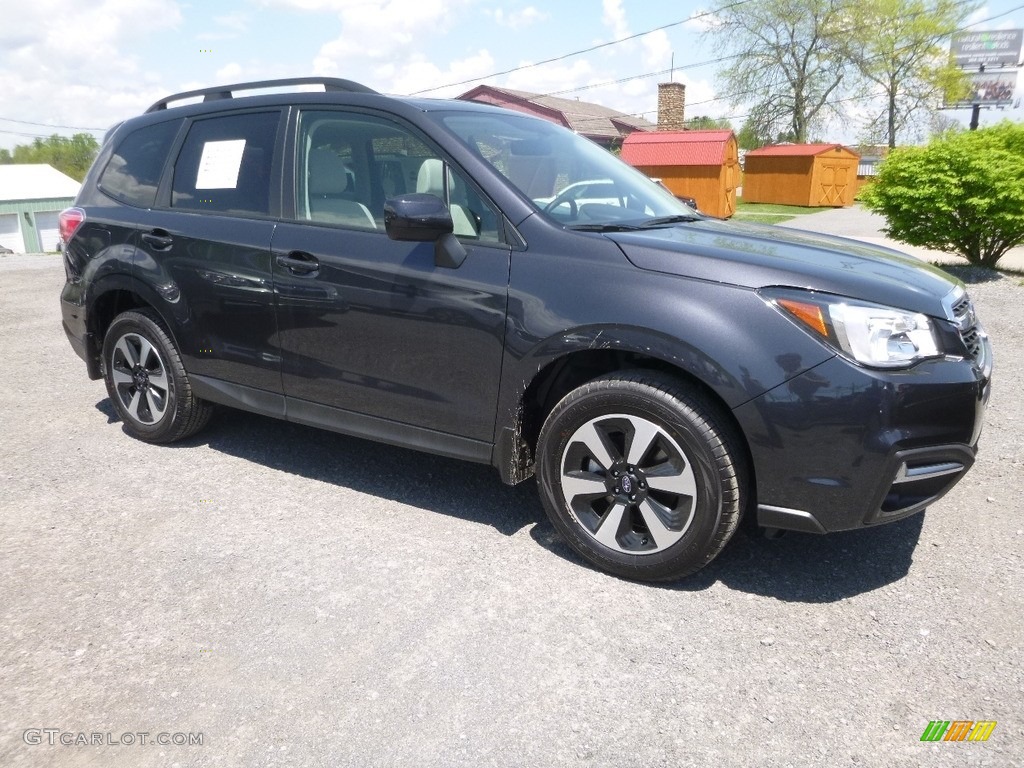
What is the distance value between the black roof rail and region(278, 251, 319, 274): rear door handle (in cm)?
85

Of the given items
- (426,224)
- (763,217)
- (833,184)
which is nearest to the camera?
(426,224)

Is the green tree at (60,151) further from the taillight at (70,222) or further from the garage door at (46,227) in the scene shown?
the taillight at (70,222)

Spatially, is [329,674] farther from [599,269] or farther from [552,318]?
[599,269]

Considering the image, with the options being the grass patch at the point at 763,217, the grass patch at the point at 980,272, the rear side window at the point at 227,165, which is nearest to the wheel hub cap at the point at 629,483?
the rear side window at the point at 227,165

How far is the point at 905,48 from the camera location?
4912cm

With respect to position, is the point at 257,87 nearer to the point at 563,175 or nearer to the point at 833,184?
the point at 563,175

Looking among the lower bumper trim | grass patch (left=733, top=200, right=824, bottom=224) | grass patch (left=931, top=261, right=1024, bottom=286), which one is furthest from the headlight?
grass patch (left=733, top=200, right=824, bottom=224)

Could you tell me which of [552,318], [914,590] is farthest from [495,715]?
[914,590]

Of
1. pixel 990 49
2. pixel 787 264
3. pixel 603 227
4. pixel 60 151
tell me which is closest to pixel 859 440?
pixel 787 264

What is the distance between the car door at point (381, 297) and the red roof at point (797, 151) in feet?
110

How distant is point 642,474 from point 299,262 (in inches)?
72.6

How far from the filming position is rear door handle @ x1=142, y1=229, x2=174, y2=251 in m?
4.32

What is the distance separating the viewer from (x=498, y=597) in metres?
3.16

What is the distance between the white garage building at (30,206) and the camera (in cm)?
5494
